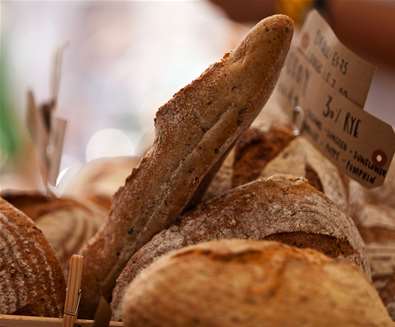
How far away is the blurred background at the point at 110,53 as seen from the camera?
12.3ft

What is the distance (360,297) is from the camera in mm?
646

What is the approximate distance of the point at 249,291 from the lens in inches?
24.0

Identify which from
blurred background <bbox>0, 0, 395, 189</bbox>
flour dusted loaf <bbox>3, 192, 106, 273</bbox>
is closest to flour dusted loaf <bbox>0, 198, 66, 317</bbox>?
flour dusted loaf <bbox>3, 192, 106, 273</bbox>

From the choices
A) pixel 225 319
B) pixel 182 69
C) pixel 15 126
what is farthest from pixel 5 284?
pixel 182 69

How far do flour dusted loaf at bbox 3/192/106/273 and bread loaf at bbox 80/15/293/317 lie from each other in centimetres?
29

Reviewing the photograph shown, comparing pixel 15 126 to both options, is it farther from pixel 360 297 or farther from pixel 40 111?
pixel 360 297

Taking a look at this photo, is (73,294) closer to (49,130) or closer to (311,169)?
(311,169)

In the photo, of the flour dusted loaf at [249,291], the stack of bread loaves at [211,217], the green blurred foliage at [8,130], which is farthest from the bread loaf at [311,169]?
the green blurred foliage at [8,130]

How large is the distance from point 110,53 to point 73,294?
329 centimetres

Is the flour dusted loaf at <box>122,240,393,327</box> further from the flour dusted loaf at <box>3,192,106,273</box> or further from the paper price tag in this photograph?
the flour dusted loaf at <box>3,192,106,273</box>

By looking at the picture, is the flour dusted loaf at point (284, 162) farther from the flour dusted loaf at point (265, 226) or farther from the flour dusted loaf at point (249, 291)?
the flour dusted loaf at point (249, 291)

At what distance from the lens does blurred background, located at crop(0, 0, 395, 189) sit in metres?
3.76

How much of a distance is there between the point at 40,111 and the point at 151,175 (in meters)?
0.59

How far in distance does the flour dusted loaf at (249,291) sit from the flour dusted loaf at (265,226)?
231mm
